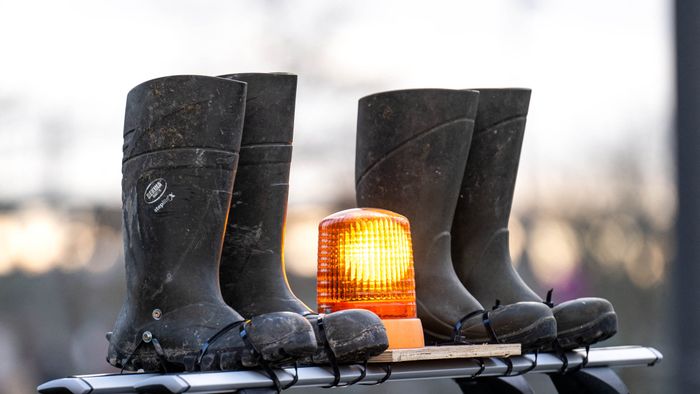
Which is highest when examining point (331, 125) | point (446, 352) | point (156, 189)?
point (331, 125)

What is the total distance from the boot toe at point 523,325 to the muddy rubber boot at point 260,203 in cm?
30

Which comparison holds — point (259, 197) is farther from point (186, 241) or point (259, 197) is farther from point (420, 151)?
point (420, 151)

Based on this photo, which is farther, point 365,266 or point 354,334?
point 365,266

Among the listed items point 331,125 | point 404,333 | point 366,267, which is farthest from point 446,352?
point 331,125

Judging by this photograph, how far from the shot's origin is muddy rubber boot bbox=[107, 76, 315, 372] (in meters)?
1.69

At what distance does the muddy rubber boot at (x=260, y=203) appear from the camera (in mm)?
1882

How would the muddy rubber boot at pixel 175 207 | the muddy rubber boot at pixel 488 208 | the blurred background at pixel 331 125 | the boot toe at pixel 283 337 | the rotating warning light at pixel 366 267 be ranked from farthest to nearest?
the blurred background at pixel 331 125, the muddy rubber boot at pixel 488 208, the rotating warning light at pixel 366 267, the muddy rubber boot at pixel 175 207, the boot toe at pixel 283 337

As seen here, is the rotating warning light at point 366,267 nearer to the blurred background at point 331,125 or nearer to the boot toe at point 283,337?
the boot toe at point 283,337

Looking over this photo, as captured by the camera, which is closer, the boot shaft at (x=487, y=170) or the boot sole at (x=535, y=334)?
the boot sole at (x=535, y=334)

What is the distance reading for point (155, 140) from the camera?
1.73 metres

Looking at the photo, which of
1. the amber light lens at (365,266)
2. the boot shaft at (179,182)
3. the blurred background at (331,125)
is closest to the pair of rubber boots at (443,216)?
the amber light lens at (365,266)

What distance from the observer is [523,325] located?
191cm

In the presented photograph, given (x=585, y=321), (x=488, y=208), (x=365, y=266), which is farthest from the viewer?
(x=488, y=208)

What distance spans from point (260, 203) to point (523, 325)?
45 cm
